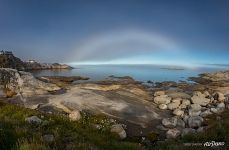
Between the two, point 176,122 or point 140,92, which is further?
point 140,92

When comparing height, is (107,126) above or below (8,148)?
below

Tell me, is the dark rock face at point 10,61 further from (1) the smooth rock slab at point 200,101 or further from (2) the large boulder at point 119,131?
(2) the large boulder at point 119,131

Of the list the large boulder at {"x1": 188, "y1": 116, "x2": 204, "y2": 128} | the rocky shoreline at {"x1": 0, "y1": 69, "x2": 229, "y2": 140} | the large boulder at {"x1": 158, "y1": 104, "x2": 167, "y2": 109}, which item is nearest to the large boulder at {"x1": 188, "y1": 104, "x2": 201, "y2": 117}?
the rocky shoreline at {"x1": 0, "y1": 69, "x2": 229, "y2": 140}

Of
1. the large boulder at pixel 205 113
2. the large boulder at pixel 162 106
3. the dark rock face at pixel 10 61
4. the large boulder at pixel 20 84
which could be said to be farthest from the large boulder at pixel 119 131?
the dark rock face at pixel 10 61

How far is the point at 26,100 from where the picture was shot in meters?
33.9

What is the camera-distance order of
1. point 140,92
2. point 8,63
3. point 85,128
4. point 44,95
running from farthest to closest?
1. point 8,63
2. point 140,92
3. point 44,95
4. point 85,128

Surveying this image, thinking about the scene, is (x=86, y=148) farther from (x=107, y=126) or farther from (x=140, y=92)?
(x=140, y=92)

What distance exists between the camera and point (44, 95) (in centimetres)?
3562

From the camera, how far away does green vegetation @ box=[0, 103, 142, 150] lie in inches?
527

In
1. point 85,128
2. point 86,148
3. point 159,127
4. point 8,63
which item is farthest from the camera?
point 8,63

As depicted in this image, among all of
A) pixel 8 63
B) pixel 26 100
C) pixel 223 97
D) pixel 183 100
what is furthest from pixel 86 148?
pixel 8 63

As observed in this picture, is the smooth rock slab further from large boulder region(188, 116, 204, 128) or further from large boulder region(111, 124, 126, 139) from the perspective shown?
large boulder region(111, 124, 126, 139)

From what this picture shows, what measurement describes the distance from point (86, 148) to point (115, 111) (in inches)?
780

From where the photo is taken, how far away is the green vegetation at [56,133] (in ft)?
43.9
